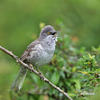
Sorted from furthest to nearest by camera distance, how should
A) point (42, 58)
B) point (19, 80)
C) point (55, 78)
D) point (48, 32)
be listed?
point (19, 80), point (48, 32), point (42, 58), point (55, 78)

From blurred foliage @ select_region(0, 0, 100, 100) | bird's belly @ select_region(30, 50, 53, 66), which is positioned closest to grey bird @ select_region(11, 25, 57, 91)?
bird's belly @ select_region(30, 50, 53, 66)

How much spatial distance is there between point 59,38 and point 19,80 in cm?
103

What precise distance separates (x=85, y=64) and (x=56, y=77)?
0.77m

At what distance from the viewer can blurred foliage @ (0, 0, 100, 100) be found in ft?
16.4

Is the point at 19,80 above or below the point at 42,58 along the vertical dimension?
below

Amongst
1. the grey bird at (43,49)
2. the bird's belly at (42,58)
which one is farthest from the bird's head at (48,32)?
the bird's belly at (42,58)

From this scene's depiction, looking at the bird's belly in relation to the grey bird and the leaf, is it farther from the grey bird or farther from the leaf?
the leaf

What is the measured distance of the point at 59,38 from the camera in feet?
16.8

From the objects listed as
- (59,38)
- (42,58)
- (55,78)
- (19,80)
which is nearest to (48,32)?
(59,38)

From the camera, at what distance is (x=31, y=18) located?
311 inches

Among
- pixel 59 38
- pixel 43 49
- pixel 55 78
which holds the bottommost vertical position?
pixel 55 78

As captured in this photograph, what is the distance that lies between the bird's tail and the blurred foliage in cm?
16

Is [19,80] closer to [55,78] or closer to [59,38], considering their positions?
[55,78]

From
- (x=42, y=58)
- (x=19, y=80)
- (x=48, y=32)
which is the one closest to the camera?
(x=42, y=58)
